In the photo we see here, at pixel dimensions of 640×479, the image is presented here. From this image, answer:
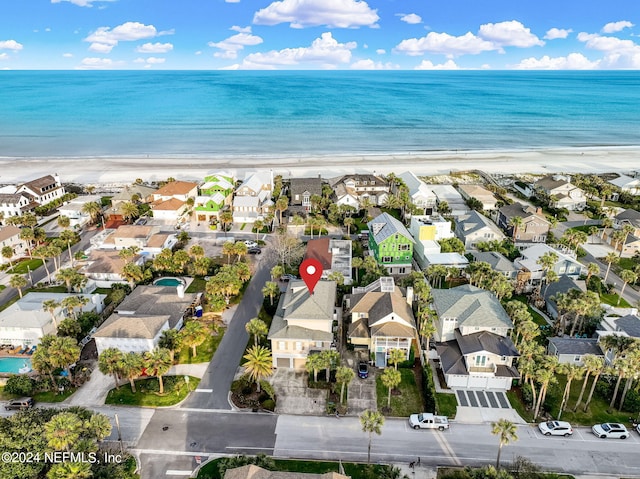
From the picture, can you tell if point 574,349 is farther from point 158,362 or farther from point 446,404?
point 158,362

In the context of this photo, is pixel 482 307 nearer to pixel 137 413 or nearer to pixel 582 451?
pixel 582 451

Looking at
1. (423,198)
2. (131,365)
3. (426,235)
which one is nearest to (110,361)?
(131,365)

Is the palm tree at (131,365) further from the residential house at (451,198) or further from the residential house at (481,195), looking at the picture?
the residential house at (481,195)

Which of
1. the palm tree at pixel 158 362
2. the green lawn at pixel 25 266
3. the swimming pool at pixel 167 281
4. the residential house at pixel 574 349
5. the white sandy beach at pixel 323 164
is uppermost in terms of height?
the white sandy beach at pixel 323 164

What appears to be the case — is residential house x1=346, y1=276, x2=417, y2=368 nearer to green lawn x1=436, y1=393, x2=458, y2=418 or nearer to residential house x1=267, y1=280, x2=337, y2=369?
residential house x1=267, y1=280, x2=337, y2=369

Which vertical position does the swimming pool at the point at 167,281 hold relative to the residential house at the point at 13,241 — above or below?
below

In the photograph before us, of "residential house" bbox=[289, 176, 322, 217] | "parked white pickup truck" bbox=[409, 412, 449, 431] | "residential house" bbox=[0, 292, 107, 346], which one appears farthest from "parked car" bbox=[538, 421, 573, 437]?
"residential house" bbox=[289, 176, 322, 217]

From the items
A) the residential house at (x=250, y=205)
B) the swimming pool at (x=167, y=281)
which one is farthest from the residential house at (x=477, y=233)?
the swimming pool at (x=167, y=281)
